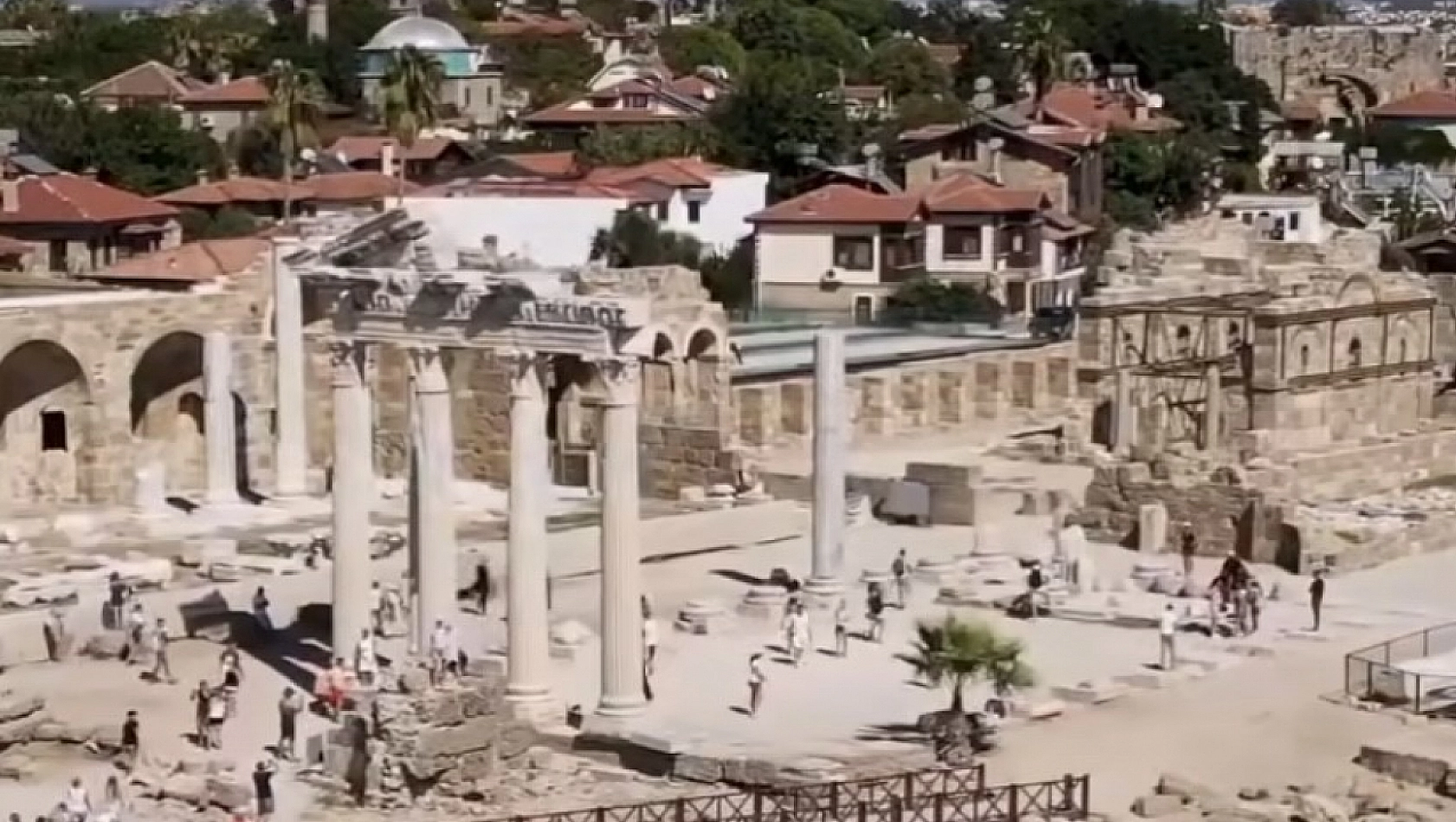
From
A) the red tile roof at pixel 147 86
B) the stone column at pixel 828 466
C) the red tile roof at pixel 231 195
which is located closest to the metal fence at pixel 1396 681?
the stone column at pixel 828 466

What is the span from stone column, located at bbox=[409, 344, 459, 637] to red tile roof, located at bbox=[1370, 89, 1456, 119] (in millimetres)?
101235

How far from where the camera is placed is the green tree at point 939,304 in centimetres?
7350

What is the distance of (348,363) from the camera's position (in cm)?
3158

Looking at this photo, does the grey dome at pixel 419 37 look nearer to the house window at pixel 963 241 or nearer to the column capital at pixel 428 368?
the house window at pixel 963 241

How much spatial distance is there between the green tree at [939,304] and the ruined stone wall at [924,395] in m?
10.6

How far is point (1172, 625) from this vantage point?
34969mm

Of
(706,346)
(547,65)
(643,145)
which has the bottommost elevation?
(706,346)

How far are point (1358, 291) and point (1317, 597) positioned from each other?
17.6m

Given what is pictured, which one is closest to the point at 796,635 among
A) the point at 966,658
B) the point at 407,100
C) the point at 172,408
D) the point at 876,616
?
the point at 876,616

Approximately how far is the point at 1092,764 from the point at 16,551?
20.2 m

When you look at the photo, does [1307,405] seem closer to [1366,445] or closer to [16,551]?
[1366,445]

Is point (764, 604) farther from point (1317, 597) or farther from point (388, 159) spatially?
point (388, 159)

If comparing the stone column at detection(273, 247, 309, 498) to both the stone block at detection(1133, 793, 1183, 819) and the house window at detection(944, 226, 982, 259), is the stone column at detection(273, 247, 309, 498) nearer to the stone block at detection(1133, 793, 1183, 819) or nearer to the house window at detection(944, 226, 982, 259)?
the stone block at detection(1133, 793, 1183, 819)

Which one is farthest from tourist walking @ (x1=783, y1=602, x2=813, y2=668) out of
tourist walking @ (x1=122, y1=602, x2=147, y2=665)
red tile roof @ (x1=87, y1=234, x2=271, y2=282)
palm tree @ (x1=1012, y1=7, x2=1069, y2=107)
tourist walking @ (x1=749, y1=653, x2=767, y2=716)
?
palm tree @ (x1=1012, y1=7, x2=1069, y2=107)
